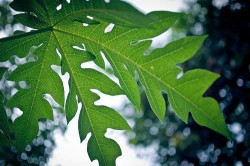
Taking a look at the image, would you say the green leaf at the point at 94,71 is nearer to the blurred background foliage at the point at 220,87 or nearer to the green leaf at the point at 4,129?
the green leaf at the point at 4,129

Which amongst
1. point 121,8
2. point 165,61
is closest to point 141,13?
point 121,8

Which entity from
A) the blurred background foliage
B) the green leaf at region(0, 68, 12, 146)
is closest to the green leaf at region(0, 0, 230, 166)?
the green leaf at region(0, 68, 12, 146)

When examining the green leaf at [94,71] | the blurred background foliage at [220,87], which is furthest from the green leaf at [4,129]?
the blurred background foliage at [220,87]

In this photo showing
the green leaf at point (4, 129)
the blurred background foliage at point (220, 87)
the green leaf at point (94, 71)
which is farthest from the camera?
the blurred background foliage at point (220, 87)

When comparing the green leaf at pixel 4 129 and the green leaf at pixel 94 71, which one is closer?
the green leaf at pixel 94 71

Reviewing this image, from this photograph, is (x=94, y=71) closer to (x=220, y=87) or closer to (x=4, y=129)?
(x=4, y=129)

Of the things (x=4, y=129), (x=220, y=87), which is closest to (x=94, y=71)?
(x=4, y=129)
